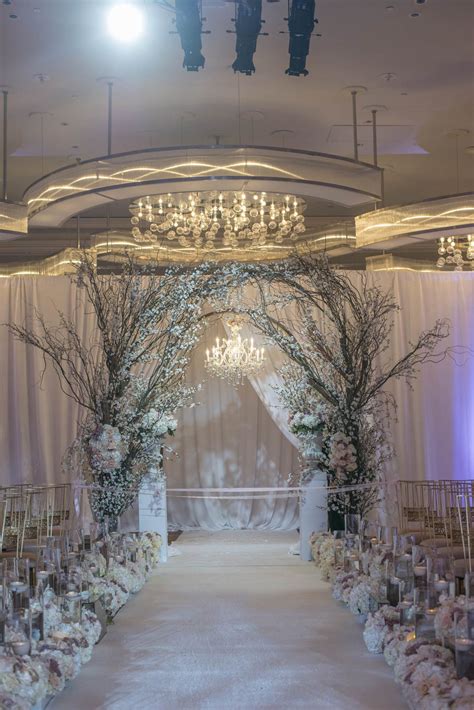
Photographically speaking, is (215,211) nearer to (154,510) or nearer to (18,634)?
(154,510)

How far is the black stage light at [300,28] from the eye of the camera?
18.4 feet

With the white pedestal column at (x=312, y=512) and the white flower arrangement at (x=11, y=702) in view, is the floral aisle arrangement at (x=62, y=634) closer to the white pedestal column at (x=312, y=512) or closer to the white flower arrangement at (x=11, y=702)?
the white flower arrangement at (x=11, y=702)

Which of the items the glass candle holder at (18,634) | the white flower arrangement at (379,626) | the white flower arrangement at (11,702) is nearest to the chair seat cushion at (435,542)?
the white flower arrangement at (379,626)

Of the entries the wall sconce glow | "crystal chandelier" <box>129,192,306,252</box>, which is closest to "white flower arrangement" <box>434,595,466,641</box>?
the wall sconce glow

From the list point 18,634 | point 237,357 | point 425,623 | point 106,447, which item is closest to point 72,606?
point 18,634

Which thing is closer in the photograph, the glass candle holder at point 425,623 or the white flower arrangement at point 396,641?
the glass candle holder at point 425,623

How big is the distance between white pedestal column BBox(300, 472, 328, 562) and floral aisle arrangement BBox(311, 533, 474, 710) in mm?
2344

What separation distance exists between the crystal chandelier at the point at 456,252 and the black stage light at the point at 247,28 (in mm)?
5398

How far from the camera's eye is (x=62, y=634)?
486 centimetres

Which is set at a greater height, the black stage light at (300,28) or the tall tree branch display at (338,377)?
the black stage light at (300,28)

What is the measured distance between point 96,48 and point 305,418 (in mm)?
3847

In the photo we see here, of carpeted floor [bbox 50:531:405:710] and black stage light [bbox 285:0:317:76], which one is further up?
black stage light [bbox 285:0:317:76]

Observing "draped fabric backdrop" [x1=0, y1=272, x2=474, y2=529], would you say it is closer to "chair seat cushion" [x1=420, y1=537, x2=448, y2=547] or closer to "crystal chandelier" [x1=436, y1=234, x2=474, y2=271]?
"crystal chandelier" [x1=436, y1=234, x2=474, y2=271]

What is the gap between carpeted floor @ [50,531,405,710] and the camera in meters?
4.70
